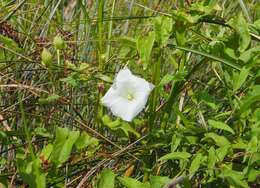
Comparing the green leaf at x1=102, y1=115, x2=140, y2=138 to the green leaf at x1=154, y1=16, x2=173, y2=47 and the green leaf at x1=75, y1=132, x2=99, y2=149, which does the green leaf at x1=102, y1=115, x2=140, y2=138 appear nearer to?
the green leaf at x1=75, y1=132, x2=99, y2=149

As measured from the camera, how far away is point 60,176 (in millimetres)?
1382

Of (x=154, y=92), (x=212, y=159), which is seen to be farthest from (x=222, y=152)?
(x=154, y=92)

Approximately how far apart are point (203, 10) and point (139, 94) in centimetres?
24

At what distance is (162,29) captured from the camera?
1.34 metres

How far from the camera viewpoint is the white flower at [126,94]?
A: 54.3 inches

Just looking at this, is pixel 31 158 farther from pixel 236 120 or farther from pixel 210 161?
pixel 236 120

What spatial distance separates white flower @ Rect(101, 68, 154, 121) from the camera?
1379 mm

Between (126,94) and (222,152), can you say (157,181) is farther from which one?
(126,94)

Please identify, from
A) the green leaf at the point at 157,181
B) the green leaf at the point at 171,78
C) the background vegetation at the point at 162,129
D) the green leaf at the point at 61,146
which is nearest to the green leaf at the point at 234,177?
the background vegetation at the point at 162,129

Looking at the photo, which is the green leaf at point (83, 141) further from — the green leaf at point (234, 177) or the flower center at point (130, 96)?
the green leaf at point (234, 177)

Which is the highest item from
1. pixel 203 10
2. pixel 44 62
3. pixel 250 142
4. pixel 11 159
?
pixel 203 10

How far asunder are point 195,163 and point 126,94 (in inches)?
10.4

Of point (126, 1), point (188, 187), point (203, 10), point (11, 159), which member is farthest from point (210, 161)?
point (126, 1)

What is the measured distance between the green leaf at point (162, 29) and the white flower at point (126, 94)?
101mm
